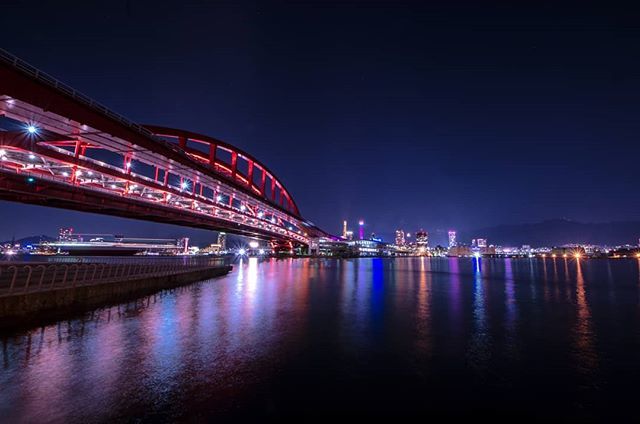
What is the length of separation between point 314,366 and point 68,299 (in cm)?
1485

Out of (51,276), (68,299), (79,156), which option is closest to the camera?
(68,299)

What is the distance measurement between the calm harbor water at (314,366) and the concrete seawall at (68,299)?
190 cm

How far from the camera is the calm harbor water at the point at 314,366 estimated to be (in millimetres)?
6559

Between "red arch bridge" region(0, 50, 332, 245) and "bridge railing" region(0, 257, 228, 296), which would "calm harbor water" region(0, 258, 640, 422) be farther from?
"red arch bridge" region(0, 50, 332, 245)

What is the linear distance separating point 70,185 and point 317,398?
33983mm

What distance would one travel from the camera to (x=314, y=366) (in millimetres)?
9055

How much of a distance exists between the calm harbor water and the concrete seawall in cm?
190

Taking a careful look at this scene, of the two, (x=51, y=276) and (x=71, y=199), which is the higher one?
(x=71, y=199)

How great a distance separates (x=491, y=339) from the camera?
12.4 meters

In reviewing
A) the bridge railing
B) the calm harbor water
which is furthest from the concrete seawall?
the calm harbor water

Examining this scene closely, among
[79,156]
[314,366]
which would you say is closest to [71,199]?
[79,156]

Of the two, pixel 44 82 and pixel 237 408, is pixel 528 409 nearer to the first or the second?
pixel 237 408

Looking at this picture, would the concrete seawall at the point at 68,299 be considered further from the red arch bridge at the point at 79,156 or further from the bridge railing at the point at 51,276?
the red arch bridge at the point at 79,156

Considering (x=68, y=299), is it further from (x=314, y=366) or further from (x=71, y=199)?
(x=71, y=199)
